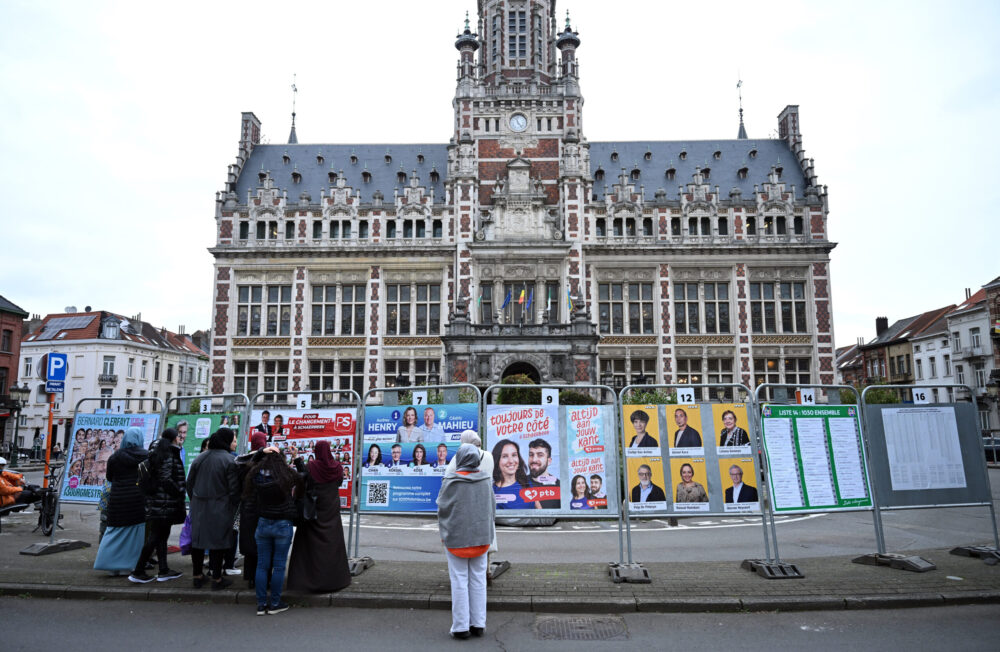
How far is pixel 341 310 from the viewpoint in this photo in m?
36.6

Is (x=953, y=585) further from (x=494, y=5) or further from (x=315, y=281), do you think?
(x=494, y=5)

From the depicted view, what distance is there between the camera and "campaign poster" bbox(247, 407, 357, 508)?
9.02 meters

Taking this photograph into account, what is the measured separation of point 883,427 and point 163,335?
61888 millimetres

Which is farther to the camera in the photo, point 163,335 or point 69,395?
point 163,335

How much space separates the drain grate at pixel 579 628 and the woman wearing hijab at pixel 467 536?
70 cm

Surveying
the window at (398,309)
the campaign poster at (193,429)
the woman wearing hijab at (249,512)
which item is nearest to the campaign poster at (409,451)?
the woman wearing hijab at (249,512)

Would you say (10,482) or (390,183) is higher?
(390,183)

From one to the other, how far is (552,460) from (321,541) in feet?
10.4

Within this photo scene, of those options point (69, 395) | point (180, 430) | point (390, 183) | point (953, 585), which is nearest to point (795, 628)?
point (953, 585)

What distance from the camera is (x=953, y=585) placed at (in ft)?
25.6

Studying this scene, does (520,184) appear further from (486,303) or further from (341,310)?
(341,310)

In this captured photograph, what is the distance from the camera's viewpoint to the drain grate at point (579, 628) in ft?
21.1

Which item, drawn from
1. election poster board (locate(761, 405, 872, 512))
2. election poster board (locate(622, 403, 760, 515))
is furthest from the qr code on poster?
election poster board (locate(761, 405, 872, 512))

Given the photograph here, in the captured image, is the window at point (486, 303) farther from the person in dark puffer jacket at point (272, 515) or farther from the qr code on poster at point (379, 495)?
the person in dark puffer jacket at point (272, 515)
